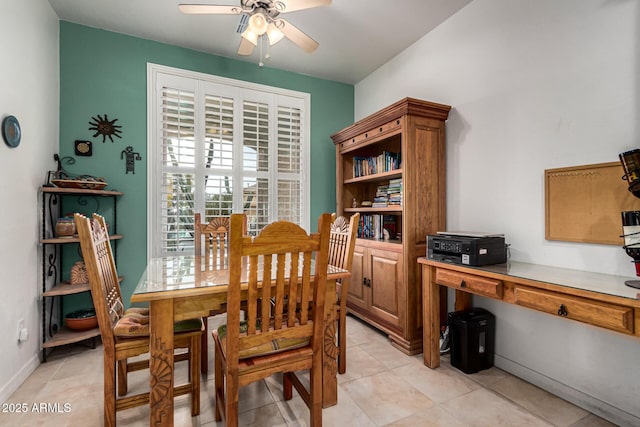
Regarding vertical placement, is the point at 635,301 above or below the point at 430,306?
above

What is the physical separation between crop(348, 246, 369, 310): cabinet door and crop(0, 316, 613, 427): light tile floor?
797mm

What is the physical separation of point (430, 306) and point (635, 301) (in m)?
1.18

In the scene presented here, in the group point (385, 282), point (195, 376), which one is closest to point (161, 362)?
point (195, 376)

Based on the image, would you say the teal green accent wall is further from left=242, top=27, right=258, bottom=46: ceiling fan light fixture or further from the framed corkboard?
the framed corkboard

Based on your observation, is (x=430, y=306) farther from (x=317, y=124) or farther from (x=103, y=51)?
(x=103, y=51)

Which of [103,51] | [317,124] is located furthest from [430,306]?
[103,51]

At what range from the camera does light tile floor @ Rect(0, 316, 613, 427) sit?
5.56 ft

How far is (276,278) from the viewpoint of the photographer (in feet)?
4.46

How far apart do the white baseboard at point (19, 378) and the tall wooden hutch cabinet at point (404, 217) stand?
277 centimetres

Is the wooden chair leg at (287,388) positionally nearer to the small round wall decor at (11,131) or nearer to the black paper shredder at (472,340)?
the black paper shredder at (472,340)

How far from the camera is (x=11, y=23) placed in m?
2.03

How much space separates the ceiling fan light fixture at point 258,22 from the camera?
203cm

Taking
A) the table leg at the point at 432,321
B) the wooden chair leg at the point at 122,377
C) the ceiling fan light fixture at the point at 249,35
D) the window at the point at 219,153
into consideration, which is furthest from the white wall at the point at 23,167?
the table leg at the point at 432,321

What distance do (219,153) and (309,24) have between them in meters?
1.65
